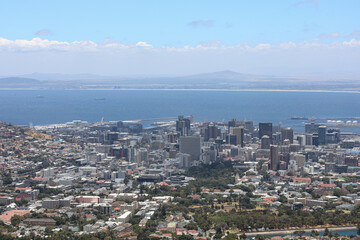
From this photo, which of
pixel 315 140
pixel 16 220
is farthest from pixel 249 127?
pixel 16 220

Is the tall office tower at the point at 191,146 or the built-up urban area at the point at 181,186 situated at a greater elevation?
the tall office tower at the point at 191,146

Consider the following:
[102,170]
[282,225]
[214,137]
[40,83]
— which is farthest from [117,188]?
[40,83]

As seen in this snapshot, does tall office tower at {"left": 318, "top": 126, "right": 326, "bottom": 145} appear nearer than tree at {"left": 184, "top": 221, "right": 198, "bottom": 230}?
No

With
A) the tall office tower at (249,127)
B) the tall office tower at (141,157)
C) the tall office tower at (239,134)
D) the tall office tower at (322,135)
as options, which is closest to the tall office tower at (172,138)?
the tall office tower at (239,134)

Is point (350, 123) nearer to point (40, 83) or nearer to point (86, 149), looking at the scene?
point (86, 149)

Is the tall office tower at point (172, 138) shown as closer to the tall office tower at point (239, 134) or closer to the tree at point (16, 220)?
the tall office tower at point (239, 134)

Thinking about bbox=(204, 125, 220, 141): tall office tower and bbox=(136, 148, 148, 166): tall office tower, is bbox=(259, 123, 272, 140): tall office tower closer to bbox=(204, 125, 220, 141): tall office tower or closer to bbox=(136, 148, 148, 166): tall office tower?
bbox=(204, 125, 220, 141): tall office tower

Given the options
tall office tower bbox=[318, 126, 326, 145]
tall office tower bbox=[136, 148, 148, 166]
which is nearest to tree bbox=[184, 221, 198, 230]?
tall office tower bbox=[136, 148, 148, 166]
